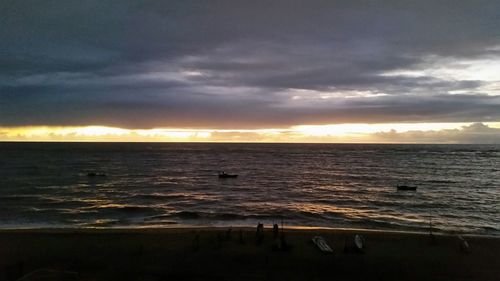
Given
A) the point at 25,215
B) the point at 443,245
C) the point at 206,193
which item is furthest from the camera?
the point at 206,193

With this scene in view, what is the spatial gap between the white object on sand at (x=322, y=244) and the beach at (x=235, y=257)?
0.94ft

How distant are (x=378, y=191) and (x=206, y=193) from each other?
2243 cm

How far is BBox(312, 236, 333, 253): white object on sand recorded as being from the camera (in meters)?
19.2

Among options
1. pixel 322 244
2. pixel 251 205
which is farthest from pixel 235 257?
pixel 251 205

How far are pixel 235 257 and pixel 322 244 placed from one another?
15.5ft

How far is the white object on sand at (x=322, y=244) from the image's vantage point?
19219 millimetres

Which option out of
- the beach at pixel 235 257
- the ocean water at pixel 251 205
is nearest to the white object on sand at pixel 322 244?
the beach at pixel 235 257

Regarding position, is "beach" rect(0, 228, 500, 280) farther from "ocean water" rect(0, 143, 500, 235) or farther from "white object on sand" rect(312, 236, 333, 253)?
"ocean water" rect(0, 143, 500, 235)

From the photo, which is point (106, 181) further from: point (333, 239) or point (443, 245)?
point (443, 245)

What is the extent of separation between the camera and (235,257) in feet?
60.7

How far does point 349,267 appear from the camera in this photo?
17344 mm

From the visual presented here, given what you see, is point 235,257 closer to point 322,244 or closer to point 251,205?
point 322,244

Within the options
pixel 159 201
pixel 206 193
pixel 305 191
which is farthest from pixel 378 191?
pixel 159 201

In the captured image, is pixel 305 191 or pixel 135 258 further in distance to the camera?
pixel 305 191
